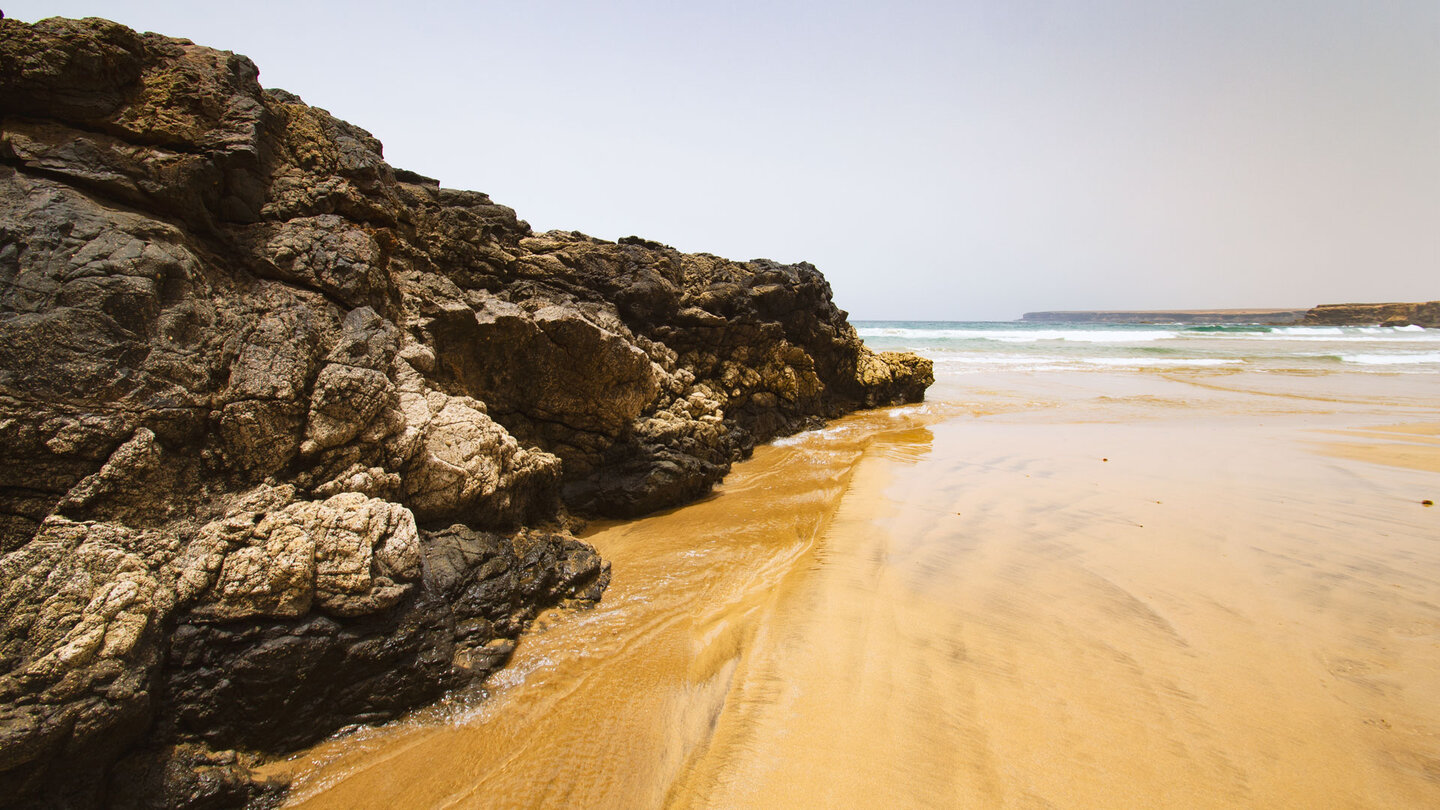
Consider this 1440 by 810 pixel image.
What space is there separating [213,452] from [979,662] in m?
4.54

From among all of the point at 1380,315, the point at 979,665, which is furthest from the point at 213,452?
the point at 1380,315

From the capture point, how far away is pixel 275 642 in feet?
8.94

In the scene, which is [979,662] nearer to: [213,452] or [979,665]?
[979,665]

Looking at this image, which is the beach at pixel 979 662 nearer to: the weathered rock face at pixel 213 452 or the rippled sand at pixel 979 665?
the rippled sand at pixel 979 665

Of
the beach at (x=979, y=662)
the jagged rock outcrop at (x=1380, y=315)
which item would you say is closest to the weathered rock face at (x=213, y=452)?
the beach at (x=979, y=662)

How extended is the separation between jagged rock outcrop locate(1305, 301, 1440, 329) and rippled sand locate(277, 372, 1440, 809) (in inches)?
3886

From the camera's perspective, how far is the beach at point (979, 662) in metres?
2.53

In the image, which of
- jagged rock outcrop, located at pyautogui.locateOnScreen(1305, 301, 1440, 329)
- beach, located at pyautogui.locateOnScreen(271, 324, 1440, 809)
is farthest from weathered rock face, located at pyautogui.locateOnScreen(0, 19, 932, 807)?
jagged rock outcrop, located at pyautogui.locateOnScreen(1305, 301, 1440, 329)

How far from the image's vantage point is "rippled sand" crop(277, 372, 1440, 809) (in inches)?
99.5

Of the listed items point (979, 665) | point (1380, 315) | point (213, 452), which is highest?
point (1380, 315)

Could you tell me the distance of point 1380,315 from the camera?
71.0 m

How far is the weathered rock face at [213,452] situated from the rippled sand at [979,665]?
1.63 feet

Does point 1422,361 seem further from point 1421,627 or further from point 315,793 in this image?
point 315,793

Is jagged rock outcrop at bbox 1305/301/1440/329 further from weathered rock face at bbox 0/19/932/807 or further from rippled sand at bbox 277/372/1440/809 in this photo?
weathered rock face at bbox 0/19/932/807
